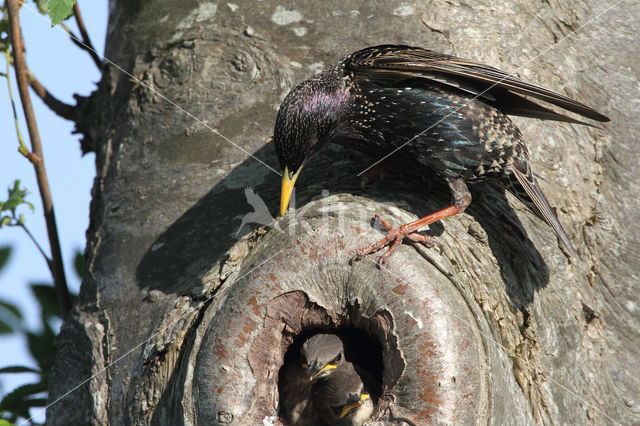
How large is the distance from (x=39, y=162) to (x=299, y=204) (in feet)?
4.39

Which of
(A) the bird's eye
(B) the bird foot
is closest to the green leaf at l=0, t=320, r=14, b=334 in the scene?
(A) the bird's eye

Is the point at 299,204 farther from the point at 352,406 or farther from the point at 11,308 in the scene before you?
the point at 11,308

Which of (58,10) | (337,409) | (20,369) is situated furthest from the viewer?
(337,409)

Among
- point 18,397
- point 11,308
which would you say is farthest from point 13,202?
point 18,397

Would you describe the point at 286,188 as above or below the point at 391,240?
above

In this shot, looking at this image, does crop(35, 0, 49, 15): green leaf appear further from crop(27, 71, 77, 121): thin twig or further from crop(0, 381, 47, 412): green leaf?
crop(0, 381, 47, 412): green leaf

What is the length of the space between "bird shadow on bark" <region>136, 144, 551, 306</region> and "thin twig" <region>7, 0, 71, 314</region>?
638mm

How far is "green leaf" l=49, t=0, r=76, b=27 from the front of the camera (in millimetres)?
2416

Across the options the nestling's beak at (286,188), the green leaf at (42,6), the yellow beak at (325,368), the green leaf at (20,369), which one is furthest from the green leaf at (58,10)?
the yellow beak at (325,368)

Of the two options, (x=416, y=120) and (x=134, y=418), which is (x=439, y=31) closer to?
(x=416, y=120)

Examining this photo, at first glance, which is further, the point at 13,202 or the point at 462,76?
the point at 13,202

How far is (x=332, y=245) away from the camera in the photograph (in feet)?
8.03

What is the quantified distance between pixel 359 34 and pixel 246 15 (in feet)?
1.76

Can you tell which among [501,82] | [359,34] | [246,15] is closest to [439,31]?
[359,34]
